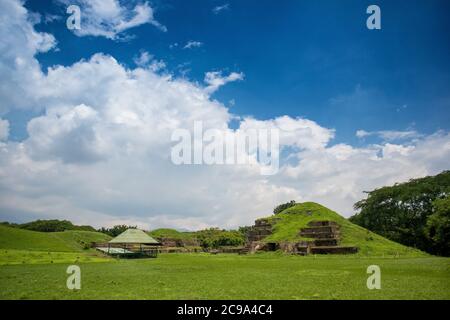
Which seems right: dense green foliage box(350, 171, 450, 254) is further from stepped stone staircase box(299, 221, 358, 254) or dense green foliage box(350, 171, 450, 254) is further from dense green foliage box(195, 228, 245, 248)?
dense green foliage box(195, 228, 245, 248)

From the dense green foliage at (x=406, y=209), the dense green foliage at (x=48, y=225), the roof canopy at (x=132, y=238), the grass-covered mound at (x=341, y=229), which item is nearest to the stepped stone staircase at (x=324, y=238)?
the grass-covered mound at (x=341, y=229)

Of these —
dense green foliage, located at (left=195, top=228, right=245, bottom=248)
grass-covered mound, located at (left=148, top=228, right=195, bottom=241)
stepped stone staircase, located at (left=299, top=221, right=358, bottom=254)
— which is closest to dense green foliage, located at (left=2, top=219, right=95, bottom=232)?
grass-covered mound, located at (left=148, top=228, right=195, bottom=241)

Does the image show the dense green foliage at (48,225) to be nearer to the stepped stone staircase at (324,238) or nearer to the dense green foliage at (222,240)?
the dense green foliage at (222,240)

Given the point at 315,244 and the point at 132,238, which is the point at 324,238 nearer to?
the point at 315,244

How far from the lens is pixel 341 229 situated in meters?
63.4

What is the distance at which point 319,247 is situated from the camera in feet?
181

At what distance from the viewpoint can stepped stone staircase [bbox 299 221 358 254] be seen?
5369 centimetres

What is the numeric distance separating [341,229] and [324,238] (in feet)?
17.9

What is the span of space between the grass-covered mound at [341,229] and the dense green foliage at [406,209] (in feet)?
47.0

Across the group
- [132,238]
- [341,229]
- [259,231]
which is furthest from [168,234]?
[341,229]
